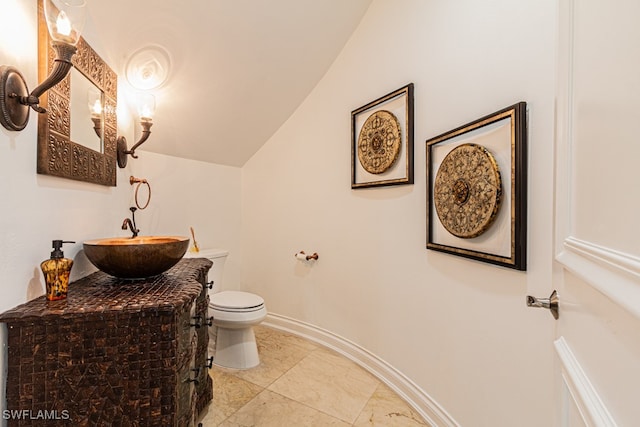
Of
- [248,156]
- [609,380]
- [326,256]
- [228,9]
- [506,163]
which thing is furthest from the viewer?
[248,156]

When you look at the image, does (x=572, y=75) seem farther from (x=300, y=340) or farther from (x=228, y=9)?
(x=300, y=340)

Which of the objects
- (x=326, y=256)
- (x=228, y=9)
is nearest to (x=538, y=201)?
(x=326, y=256)

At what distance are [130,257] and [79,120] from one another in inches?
25.3

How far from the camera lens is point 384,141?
1984 mm

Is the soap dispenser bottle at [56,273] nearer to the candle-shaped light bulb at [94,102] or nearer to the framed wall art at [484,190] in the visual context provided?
the candle-shaped light bulb at [94,102]

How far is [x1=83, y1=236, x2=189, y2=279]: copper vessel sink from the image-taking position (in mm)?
1177

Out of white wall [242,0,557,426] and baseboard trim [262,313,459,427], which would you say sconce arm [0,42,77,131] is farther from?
baseboard trim [262,313,459,427]

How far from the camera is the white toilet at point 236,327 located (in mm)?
2088

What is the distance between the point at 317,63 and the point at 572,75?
2.03 metres

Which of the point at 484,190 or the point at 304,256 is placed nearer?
the point at 484,190

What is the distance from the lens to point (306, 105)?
8.73 feet

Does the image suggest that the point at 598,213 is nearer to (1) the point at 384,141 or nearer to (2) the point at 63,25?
(2) the point at 63,25

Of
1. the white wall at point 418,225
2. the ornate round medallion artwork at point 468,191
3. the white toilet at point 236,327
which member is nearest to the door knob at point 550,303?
the white wall at point 418,225

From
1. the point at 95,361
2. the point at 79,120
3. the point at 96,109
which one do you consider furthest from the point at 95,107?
the point at 95,361
